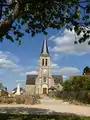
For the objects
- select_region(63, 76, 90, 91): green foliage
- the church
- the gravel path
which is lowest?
the gravel path

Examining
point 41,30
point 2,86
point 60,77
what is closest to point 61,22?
point 41,30

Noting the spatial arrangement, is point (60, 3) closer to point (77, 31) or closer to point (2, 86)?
point (77, 31)

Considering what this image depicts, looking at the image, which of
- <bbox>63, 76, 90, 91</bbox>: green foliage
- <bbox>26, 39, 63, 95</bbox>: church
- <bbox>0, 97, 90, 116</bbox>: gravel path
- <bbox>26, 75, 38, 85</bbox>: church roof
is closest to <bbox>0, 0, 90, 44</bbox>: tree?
<bbox>0, 97, 90, 116</bbox>: gravel path

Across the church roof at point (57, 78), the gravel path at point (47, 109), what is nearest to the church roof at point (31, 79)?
the church roof at point (57, 78)

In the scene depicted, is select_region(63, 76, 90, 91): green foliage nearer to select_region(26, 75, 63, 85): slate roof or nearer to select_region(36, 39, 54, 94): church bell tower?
select_region(36, 39, 54, 94): church bell tower

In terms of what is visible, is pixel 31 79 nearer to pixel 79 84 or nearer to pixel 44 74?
pixel 44 74

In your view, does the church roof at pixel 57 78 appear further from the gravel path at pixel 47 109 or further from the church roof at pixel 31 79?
the gravel path at pixel 47 109

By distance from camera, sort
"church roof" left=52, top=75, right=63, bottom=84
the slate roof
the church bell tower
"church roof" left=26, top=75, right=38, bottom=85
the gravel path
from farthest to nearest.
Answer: "church roof" left=52, top=75, right=63, bottom=84
the slate roof
"church roof" left=26, top=75, right=38, bottom=85
the church bell tower
the gravel path

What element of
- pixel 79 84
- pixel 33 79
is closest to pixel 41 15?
pixel 79 84

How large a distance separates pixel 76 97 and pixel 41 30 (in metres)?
29.3

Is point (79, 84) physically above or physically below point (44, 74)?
below

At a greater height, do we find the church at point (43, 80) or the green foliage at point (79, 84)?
the church at point (43, 80)

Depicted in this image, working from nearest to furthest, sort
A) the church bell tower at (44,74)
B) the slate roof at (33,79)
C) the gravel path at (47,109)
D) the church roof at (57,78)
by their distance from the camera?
the gravel path at (47,109) → the church bell tower at (44,74) → the slate roof at (33,79) → the church roof at (57,78)

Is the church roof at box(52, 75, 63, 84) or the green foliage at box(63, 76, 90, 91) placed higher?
the church roof at box(52, 75, 63, 84)
